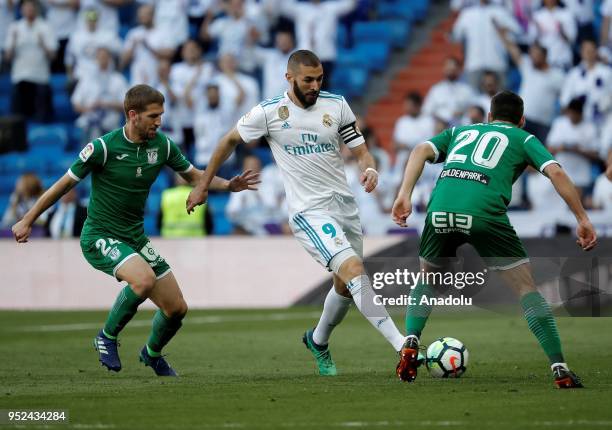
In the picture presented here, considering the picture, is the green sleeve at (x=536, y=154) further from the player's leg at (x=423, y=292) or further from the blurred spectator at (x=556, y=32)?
the blurred spectator at (x=556, y=32)

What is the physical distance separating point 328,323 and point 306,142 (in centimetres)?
150

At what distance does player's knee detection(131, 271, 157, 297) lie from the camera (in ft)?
32.6

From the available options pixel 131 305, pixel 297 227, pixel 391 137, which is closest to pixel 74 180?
pixel 131 305

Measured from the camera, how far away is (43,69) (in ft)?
77.9

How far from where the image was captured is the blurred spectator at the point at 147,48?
22.9 meters

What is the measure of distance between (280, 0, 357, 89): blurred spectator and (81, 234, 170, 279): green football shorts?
1199 centimetres

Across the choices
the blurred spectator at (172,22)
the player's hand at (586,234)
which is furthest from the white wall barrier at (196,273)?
the player's hand at (586,234)

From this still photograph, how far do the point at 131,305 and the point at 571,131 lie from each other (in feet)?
34.6

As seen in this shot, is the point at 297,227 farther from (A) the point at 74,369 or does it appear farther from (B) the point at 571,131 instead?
(B) the point at 571,131

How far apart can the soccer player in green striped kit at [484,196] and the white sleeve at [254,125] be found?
1.51 m

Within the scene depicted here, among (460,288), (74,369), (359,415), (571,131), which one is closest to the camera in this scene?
(359,415)

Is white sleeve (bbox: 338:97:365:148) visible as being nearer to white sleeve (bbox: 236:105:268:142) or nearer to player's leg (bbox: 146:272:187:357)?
white sleeve (bbox: 236:105:268:142)

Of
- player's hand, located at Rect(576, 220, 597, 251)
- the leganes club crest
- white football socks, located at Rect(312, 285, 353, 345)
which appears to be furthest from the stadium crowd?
player's hand, located at Rect(576, 220, 597, 251)

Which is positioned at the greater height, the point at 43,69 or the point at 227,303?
the point at 43,69
